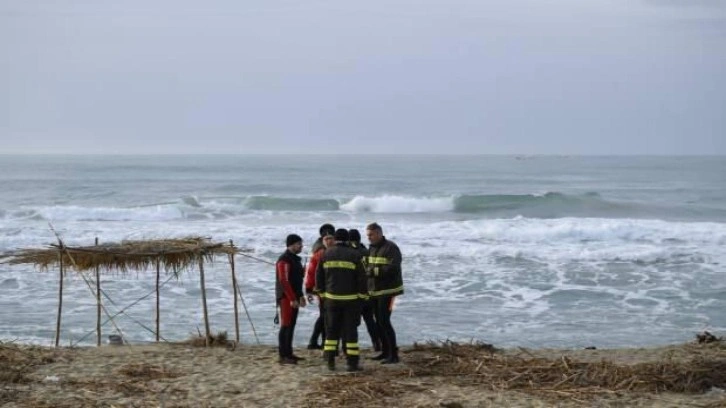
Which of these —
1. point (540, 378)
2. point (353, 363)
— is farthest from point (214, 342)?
point (540, 378)

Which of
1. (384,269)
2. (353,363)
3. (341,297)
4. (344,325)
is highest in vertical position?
(384,269)

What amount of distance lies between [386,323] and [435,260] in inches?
509

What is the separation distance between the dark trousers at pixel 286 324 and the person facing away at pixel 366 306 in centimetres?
78

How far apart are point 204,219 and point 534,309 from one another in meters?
21.0

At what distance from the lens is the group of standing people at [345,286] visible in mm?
8664

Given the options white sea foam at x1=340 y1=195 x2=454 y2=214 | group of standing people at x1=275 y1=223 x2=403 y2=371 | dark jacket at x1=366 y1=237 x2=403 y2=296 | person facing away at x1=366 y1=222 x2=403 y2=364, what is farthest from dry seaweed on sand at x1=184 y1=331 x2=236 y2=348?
white sea foam at x1=340 y1=195 x2=454 y2=214

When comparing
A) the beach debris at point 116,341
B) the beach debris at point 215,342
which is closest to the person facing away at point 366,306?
the beach debris at point 215,342

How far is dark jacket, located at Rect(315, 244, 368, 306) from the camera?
8617 mm

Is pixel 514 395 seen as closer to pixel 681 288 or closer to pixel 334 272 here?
pixel 334 272

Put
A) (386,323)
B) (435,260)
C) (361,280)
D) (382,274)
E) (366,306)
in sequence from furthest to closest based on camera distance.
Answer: (435,260) → (366,306) → (386,323) → (382,274) → (361,280)

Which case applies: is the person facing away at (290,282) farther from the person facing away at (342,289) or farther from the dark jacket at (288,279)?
the person facing away at (342,289)

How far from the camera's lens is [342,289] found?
866cm

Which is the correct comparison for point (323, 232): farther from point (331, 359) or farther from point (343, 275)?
point (331, 359)

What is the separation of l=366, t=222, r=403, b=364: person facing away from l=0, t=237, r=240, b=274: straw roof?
2458mm
